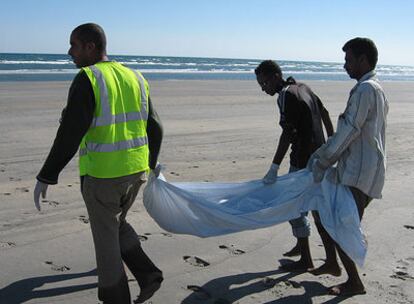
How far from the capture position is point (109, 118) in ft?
11.0

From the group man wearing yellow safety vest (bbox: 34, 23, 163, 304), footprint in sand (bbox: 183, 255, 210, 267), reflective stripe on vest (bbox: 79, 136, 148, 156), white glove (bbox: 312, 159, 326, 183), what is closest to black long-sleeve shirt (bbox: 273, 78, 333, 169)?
white glove (bbox: 312, 159, 326, 183)

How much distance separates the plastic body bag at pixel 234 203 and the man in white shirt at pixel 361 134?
19cm

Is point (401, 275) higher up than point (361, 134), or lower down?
lower down

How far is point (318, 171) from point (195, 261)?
4.29 ft

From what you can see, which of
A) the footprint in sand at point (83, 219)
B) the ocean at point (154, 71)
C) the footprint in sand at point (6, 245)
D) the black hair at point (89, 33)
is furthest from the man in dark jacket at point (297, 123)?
the ocean at point (154, 71)

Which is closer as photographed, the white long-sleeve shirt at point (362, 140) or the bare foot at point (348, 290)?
the white long-sleeve shirt at point (362, 140)

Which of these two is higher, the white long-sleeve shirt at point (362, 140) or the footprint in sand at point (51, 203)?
the white long-sleeve shirt at point (362, 140)

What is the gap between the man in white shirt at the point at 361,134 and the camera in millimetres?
3936

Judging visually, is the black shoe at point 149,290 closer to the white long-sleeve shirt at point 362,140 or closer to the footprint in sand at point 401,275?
the white long-sleeve shirt at point 362,140

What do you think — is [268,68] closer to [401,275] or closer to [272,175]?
[272,175]

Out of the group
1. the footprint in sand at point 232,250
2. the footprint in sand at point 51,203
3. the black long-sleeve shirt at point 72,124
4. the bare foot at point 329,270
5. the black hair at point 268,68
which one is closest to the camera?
the black long-sleeve shirt at point 72,124

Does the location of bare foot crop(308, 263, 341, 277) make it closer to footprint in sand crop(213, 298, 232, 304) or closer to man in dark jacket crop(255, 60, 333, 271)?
man in dark jacket crop(255, 60, 333, 271)

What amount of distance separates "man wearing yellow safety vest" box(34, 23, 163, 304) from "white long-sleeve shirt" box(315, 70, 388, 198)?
1.40 meters

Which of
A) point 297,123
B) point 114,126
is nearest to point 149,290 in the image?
point 114,126
